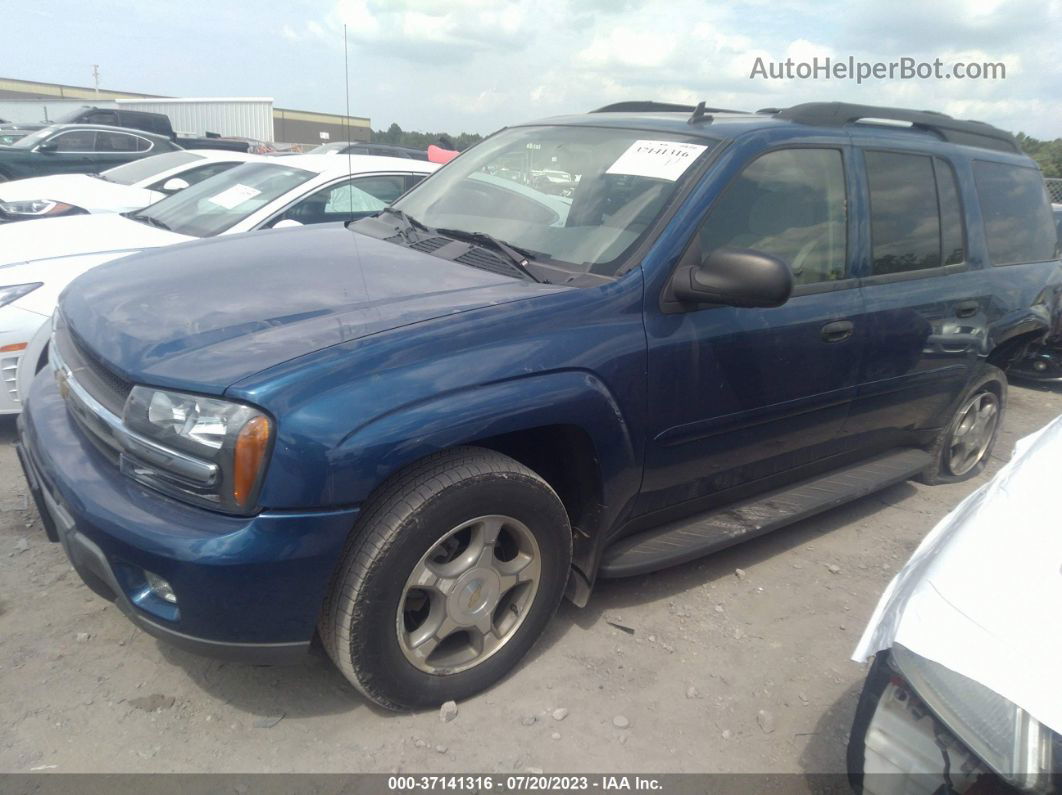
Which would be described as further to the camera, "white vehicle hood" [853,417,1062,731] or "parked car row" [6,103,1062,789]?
"parked car row" [6,103,1062,789]

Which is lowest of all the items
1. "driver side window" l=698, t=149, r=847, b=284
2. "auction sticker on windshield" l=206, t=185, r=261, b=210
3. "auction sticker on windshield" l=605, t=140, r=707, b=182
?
"auction sticker on windshield" l=206, t=185, r=261, b=210

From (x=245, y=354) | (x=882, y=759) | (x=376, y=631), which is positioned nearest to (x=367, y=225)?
(x=245, y=354)

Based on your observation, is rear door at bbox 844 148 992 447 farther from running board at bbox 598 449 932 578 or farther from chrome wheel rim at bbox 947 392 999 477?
chrome wheel rim at bbox 947 392 999 477

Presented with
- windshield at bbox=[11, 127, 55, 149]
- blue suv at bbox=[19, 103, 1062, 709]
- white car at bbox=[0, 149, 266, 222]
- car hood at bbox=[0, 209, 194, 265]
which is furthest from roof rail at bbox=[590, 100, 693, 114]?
windshield at bbox=[11, 127, 55, 149]

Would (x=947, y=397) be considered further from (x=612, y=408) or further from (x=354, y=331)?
(x=354, y=331)

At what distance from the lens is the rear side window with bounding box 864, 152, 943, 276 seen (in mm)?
3494

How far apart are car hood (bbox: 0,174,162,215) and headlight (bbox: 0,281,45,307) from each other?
3463 mm

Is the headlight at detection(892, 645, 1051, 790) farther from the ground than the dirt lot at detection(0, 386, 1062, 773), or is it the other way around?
the headlight at detection(892, 645, 1051, 790)

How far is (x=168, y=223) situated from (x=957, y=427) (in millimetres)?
5029

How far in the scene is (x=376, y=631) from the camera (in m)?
2.29

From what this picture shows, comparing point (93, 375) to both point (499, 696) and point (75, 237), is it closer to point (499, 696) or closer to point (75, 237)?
point (499, 696)

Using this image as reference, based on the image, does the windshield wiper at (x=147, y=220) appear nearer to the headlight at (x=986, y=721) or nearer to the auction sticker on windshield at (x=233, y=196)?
the auction sticker on windshield at (x=233, y=196)

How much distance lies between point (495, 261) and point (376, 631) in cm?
134

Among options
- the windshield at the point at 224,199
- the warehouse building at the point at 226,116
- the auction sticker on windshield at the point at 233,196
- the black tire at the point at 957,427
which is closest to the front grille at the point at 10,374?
the windshield at the point at 224,199
